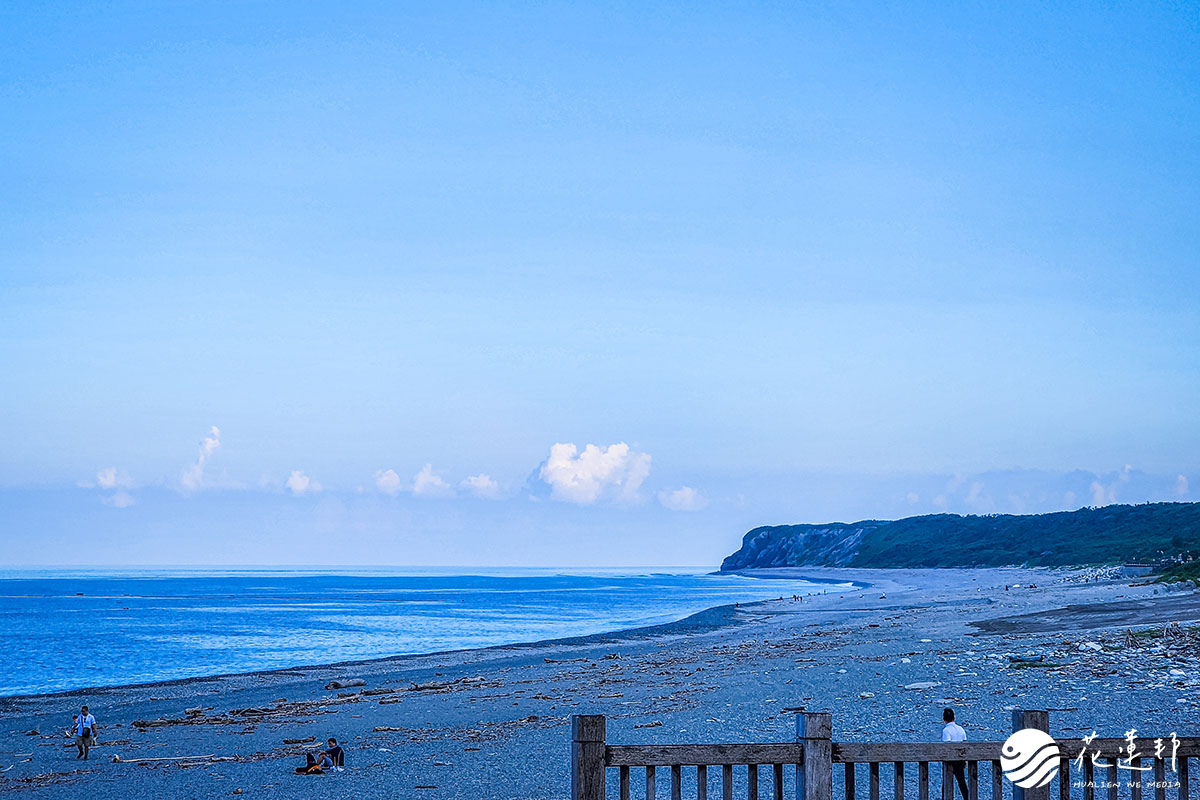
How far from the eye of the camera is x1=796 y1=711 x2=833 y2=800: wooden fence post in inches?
281

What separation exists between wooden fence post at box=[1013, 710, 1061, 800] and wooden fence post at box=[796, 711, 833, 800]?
1.34 metres

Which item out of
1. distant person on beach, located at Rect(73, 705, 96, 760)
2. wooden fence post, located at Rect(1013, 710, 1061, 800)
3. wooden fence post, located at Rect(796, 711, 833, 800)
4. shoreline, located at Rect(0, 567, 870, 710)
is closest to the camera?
wooden fence post, located at Rect(796, 711, 833, 800)

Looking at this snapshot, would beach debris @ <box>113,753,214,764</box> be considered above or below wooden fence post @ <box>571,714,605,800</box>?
below

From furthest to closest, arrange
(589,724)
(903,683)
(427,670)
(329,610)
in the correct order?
1. (329,610)
2. (427,670)
3. (903,683)
4. (589,724)

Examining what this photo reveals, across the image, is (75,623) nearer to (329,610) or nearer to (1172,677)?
(329,610)

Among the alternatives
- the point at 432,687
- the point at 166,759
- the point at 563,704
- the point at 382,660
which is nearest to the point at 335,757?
the point at 166,759

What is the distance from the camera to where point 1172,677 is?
21.4 metres

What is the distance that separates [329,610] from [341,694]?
273 ft

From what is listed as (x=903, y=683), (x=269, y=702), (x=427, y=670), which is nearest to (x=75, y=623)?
(x=427, y=670)

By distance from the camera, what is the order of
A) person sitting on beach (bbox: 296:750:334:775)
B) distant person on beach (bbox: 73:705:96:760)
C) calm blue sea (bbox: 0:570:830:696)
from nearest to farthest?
1. person sitting on beach (bbox: 296:750:334:775)
2. distant person on beach (bbox: 73:705:96:760)
3. calm blue sea (bbox: 0:570:830:696)

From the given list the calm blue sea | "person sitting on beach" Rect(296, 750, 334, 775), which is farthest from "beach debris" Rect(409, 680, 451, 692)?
the calm blue sea

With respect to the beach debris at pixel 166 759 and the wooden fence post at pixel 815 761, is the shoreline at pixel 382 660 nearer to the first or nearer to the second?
the beach debris at pixel 166 759

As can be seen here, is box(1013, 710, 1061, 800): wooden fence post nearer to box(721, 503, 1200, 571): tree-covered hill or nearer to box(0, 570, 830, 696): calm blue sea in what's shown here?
box(0, 570, 830, 696): calm blue sea

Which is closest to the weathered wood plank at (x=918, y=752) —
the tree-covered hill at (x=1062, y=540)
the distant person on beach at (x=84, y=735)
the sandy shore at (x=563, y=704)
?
the sandy shore at (x=563, y=704)
